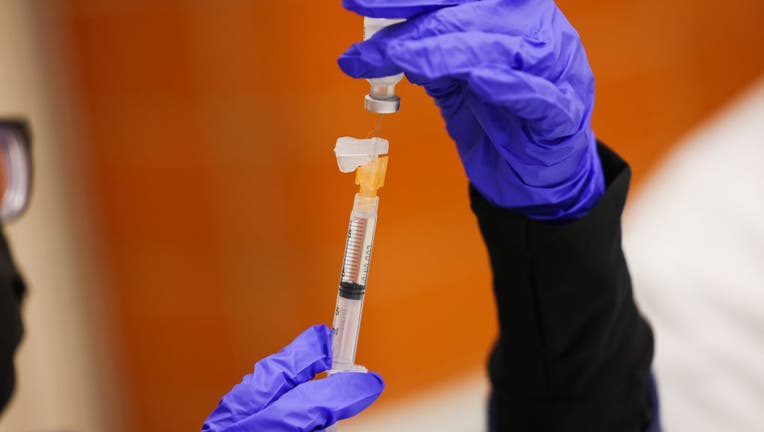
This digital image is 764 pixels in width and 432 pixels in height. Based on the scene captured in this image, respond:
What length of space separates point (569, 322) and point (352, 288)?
11.1 inches

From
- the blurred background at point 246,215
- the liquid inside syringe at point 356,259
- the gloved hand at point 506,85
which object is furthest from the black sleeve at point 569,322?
the blurred background at point 246,215

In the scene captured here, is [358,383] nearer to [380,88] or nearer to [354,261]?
[354,261]

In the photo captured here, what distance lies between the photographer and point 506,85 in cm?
71

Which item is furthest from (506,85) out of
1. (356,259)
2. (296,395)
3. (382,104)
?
(296,395)

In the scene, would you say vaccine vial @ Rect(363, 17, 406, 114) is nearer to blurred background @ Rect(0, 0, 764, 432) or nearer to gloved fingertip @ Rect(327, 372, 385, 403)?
gloved fingertip @ Rect(327, 372, 385, 403)

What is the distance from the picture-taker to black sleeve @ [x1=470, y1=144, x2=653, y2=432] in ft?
2.85

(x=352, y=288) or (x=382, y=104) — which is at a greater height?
(x=382, y=104)

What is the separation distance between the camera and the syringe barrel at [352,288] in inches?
33.6

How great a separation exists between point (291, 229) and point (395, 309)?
1.23ft

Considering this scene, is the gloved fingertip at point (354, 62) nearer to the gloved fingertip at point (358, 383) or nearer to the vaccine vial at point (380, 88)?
the vaccine vial at point (380, 88)

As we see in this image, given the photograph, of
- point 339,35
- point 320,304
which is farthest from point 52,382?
point 339,35

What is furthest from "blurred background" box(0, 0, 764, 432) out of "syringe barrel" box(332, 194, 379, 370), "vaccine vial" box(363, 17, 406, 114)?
Result: "vaccine vial" box(363, 17, 406, 114)

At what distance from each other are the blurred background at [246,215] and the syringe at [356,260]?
0.79 metres

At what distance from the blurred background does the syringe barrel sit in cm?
79
